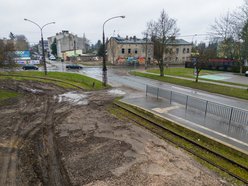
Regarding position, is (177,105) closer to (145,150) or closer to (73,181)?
(145,150)

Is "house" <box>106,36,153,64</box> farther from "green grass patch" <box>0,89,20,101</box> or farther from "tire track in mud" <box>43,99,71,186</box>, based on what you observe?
"tire track in mud" <box>43,99,71,186</box>

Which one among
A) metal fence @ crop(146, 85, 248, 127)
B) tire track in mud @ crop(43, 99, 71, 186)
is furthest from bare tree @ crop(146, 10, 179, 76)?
tire track in mud @ crop(43, 99, 71, 186)

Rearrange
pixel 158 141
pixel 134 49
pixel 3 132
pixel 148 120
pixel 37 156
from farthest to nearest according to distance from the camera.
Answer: pixel 134 49 → pixel 148 120 → pixel 3 132 → pixel 158 141 → pixel 37 156

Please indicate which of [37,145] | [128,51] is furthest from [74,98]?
[128,51]

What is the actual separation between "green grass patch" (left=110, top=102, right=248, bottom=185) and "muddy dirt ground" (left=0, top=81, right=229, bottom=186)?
72 centimetres

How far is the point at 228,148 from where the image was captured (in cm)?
831

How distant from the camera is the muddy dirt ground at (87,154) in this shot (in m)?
6.21

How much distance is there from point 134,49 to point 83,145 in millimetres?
54974

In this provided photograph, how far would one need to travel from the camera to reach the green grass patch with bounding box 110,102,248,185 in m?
7.20

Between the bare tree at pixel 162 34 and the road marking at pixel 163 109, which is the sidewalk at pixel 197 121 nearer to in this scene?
the road marking at pixel 163 109

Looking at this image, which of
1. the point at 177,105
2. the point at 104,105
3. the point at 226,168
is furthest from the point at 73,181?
the point at 177,105

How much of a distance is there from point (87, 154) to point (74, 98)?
10.7 meters

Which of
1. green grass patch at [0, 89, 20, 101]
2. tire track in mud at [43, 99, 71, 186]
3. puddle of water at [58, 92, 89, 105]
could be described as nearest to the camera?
tire track in mud at [43, 99, 71, 186]

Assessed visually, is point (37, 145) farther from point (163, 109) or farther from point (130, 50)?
point (130, 50)
